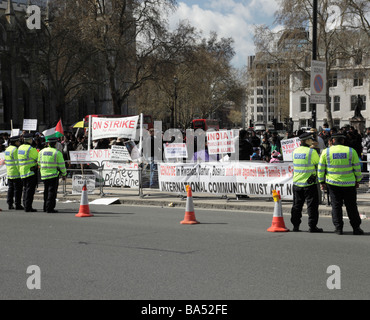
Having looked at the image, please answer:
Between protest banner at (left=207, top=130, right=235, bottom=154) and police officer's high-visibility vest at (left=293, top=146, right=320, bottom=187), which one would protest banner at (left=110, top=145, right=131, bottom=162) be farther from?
police officer's high-visibility vest at (left=293, top=146, right=320, bottom=187)

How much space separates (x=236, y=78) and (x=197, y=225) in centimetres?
6945

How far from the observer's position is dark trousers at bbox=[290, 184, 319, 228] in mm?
10289

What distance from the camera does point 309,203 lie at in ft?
33.8

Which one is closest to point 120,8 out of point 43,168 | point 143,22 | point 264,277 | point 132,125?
point 143,22

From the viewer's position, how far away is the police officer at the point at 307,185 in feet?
33.8

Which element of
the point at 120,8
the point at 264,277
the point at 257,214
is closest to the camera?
the point at 264,277

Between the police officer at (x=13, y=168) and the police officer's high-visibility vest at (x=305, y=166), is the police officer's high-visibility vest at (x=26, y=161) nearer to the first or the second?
the police officer at (x=13, y=168)

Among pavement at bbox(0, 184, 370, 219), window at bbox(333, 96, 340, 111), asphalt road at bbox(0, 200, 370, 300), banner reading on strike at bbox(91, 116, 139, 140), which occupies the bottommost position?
asphalt road at bbox(0, 200, 370, 300)

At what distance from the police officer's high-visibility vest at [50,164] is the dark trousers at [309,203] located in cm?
596

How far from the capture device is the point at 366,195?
14625 mm

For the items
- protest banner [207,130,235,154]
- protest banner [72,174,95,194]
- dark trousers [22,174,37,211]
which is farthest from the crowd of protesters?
dark trousers [22,174,37,211]

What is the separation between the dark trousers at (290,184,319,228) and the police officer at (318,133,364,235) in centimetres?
30

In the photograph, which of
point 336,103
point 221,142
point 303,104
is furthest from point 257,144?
point 303,104
